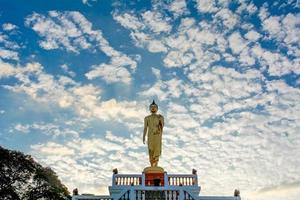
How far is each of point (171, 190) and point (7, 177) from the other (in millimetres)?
18599

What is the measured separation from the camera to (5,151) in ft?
102

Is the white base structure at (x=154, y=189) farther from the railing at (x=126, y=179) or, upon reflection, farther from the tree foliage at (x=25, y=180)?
the tree foliage at (x=25, y=180)

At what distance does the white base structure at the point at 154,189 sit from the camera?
48.6 feet

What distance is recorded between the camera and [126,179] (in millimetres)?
17688

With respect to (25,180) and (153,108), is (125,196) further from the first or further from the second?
(25,180)

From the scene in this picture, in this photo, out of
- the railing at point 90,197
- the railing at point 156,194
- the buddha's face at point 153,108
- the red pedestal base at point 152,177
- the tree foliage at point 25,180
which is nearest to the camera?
the railing at point 156,194

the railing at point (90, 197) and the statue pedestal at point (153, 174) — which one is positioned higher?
the statue pedestal at point (153, 174)

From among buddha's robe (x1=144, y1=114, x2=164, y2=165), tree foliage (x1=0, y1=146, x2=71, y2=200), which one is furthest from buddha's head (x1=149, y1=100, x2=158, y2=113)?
tree foliage (x1=0, y1=146, x2=71, y2=200)

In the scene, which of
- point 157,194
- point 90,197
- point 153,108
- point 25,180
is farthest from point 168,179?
point 25,180

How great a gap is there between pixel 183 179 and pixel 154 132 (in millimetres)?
4205

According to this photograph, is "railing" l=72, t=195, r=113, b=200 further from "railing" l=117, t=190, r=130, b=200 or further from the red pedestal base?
the red pedestal base

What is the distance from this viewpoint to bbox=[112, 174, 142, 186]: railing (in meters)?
17.6

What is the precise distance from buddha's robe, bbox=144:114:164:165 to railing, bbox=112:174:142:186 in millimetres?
3216

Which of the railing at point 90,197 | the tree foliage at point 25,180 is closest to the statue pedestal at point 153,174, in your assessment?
the railing at point 90,197
